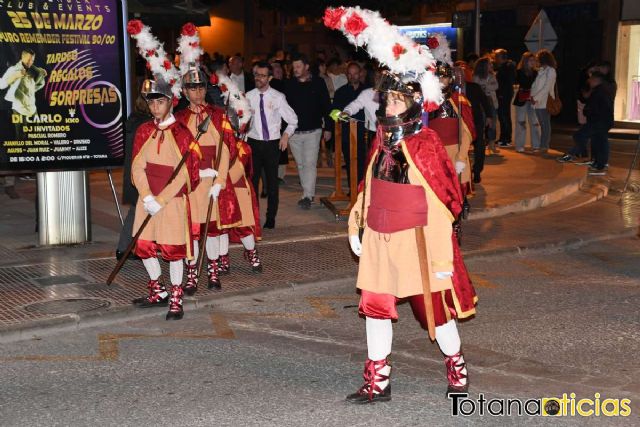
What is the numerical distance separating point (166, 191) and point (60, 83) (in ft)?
10.2

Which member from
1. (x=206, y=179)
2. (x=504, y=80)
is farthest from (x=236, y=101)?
(x=504, y=80)

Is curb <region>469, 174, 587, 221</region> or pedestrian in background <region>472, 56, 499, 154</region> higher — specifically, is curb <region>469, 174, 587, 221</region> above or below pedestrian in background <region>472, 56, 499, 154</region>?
below

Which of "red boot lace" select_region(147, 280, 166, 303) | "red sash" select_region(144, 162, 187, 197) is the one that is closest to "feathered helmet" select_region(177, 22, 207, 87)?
"red sash" select_region(144, 162, 187, 197)

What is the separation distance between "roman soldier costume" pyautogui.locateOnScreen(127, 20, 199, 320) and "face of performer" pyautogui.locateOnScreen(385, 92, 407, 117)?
245 centimetres

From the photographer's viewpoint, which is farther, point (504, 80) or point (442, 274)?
point (504, 80)

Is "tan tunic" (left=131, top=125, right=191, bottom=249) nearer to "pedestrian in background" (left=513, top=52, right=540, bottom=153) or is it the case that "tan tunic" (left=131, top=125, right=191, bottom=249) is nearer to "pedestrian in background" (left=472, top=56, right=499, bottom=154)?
"pedestrian in background" (left=472, top=56, right=499, bottom=154)

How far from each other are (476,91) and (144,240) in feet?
25.0

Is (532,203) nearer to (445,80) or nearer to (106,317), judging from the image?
(445,80)

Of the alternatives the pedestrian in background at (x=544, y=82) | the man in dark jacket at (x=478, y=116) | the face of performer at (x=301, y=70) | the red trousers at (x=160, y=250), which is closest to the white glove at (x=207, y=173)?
the red trousers at (x=160, y=250)

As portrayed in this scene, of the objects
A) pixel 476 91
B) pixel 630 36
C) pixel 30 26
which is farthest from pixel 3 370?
pixel 630 36

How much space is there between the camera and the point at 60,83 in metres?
10.0

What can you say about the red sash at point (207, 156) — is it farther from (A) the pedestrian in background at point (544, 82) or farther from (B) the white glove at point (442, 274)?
(A) the pedestrian in background at point (544, 82)

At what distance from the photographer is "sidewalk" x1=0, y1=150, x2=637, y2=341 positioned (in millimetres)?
8062

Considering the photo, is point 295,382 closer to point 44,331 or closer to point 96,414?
point 96,414
